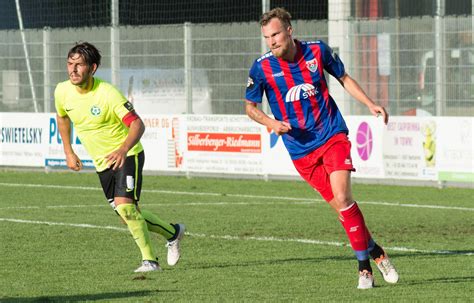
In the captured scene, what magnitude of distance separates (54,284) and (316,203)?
8.99 m

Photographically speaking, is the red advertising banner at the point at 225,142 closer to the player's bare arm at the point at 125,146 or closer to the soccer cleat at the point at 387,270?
the player's bare arm at the point at 125,146

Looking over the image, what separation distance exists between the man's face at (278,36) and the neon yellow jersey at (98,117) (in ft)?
5.08

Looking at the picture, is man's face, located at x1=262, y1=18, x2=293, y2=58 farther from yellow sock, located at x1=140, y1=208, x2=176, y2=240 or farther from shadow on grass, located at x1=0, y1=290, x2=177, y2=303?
yellow sock, located at x1=140, y1=208, x2=176, y2=240

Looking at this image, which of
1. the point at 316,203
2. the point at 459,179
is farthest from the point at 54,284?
the point at 459,179

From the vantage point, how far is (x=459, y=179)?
67.8 ft

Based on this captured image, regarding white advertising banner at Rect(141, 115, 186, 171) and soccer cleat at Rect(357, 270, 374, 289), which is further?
white advertising banner at Rect(141, 115, 186, 171)

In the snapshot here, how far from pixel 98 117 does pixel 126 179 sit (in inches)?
21.6

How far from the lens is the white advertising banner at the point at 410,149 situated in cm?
2102

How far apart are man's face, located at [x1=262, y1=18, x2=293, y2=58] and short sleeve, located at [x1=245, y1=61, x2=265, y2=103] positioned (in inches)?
10.2

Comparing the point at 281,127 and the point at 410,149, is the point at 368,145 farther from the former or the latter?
the point at 281,127

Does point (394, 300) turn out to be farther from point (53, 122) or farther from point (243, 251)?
point (53, 122)

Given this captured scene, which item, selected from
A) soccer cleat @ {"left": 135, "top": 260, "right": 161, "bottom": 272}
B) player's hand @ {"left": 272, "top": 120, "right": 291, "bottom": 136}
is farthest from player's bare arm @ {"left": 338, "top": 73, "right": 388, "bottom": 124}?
soccer cleat @ {"left": 135, "top": 260, "right": 161, "bottom": 272}

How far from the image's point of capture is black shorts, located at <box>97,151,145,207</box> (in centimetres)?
1091

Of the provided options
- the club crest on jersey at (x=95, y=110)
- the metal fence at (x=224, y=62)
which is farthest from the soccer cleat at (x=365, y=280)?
the metal fence at (x=224, y=62)
